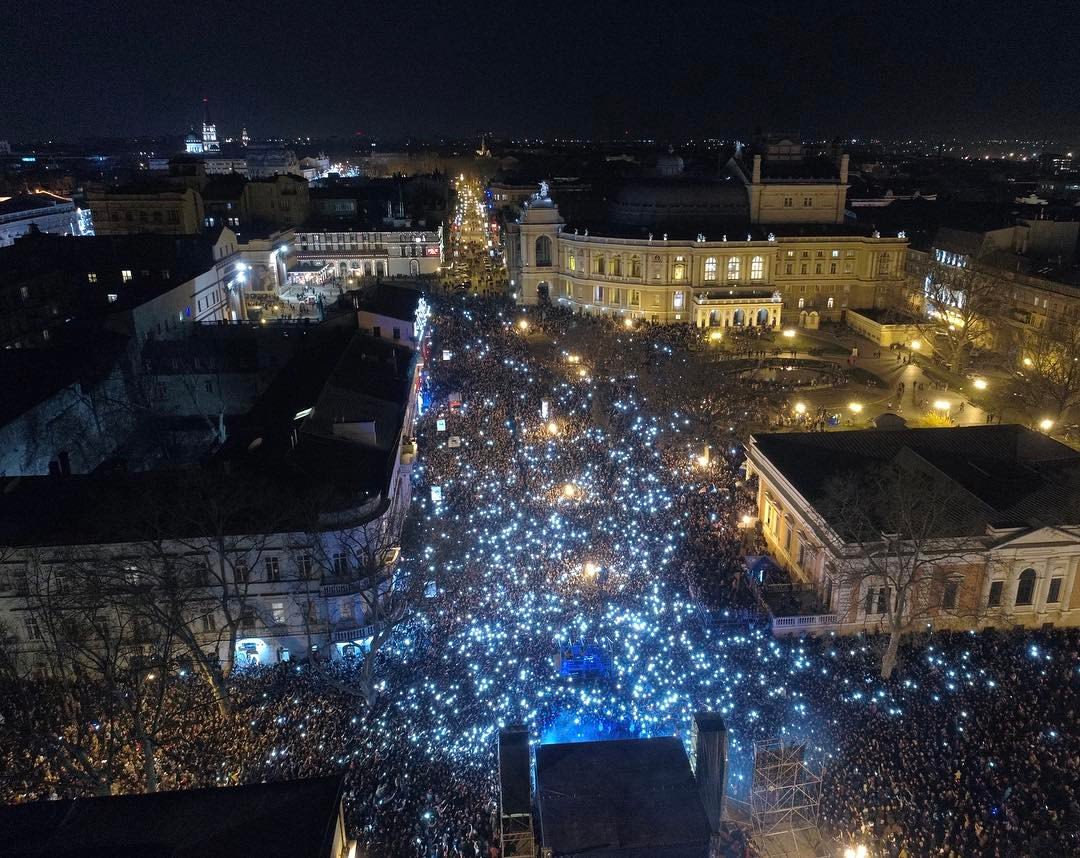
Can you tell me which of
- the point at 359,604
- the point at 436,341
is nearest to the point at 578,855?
the point at 359,604

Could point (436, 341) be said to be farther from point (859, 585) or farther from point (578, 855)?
point (578, 855)

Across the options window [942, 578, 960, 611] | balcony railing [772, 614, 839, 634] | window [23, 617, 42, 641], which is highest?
window [23, 617, 42, 641]

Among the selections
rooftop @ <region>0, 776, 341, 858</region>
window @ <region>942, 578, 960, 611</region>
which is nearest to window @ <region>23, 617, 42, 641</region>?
rooftop @ <region>0, 776, 341, 858</region>

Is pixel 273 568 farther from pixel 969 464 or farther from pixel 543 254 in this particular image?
pixel 543 254

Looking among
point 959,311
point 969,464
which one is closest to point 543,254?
point 959,311

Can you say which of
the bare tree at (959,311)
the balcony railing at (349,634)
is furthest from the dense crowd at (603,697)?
the bare tree at (959,311)

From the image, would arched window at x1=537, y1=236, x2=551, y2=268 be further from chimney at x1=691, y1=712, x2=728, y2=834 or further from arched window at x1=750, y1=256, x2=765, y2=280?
chimney at x1=691, y1=712, x2=728, y2=834
